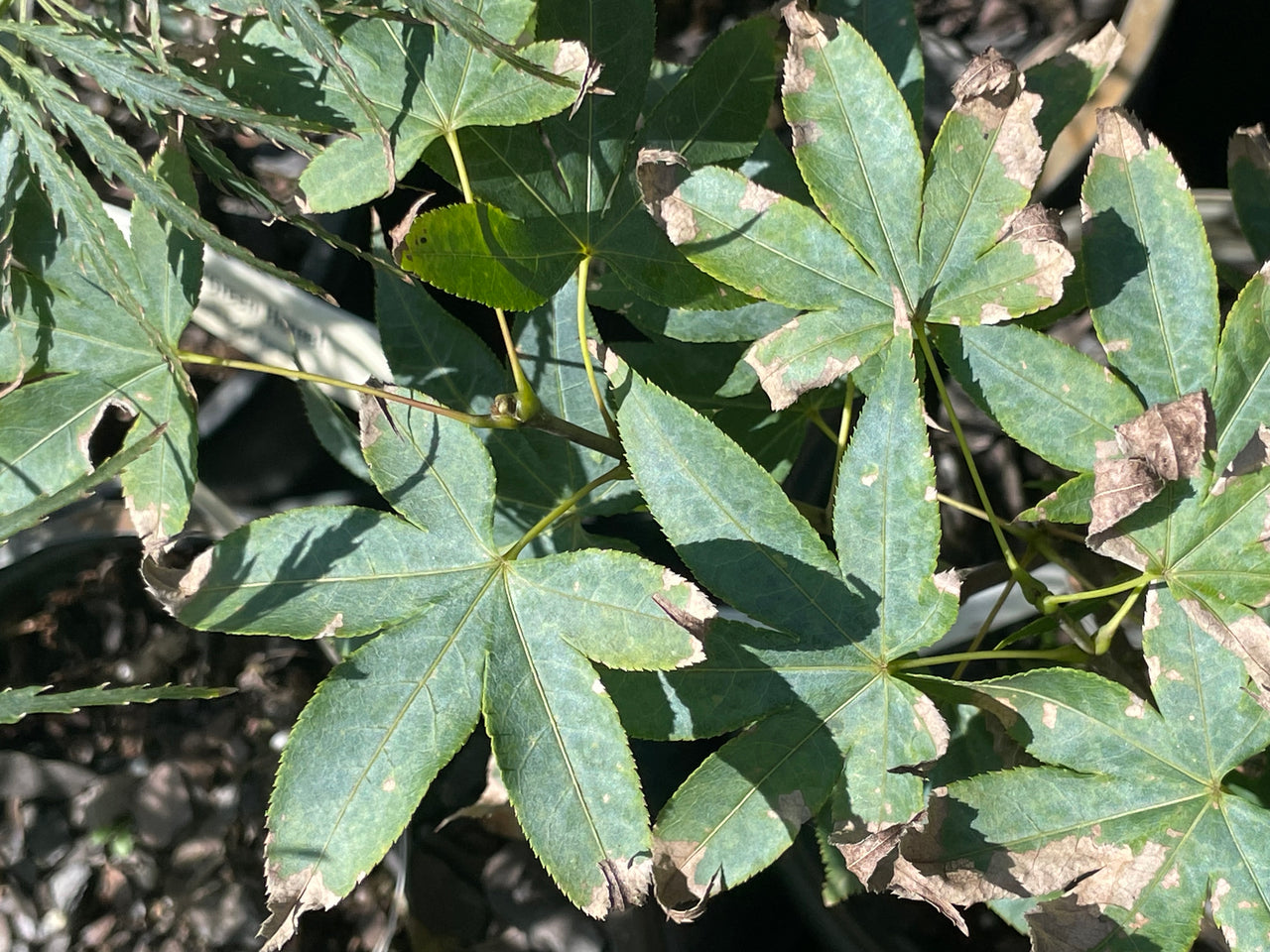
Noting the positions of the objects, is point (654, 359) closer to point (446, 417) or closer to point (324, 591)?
point (446, 417)

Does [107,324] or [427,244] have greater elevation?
[427,244]

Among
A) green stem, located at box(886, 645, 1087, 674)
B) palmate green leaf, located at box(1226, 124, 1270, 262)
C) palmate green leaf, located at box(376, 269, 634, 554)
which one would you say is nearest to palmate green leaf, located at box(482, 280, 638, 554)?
palmate green leaf, located at box(376, 269, 634, 554)

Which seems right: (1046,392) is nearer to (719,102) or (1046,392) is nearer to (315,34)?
(719,102)

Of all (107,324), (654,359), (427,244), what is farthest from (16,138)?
(654,359)

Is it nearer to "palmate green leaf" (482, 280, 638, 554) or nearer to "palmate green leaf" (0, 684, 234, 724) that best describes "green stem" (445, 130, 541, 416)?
"palmate green leaf" (482, 280, 638, 554)

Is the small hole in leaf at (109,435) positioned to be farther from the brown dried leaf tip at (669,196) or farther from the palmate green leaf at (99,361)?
the brown dried leaf tip at (669,196)
